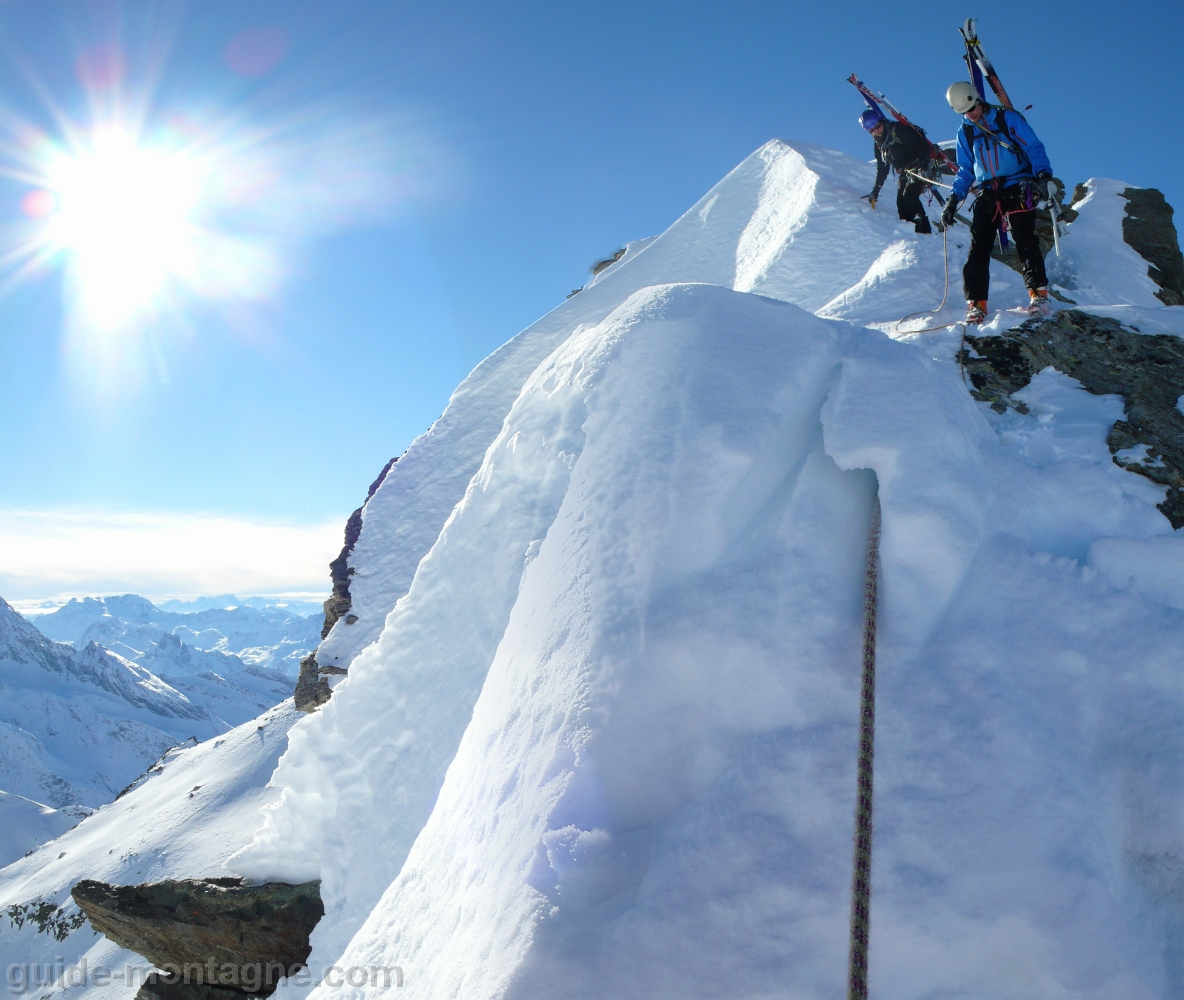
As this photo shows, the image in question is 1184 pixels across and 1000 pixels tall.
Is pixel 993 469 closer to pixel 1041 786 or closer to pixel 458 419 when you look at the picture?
pixel 1041 786

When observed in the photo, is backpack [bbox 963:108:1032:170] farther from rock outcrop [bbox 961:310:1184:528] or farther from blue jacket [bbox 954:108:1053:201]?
rock outcrop [bbox 961:310:1184:528]

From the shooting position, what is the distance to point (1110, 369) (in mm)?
4457

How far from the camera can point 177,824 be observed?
23531 millimetres

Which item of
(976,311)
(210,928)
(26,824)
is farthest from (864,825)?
(26,824)

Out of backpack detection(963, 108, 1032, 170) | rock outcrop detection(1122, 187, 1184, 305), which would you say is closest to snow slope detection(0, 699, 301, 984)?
A: backpack detection(963, 108, 1032, 170)

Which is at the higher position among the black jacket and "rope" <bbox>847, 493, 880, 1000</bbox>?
the black jacket

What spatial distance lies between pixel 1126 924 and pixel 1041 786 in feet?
1.25

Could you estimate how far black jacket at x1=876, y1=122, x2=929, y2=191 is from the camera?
980 centimetres

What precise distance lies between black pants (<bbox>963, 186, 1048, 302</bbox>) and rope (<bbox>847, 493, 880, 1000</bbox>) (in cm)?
408

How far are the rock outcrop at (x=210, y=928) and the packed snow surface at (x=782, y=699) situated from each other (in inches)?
39.8

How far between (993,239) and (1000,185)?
472 millimetres

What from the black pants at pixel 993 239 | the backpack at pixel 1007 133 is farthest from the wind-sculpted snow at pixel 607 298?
the backpack at pixel 1007 133

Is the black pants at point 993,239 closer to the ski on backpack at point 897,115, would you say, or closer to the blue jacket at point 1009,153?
the blue jacket at point 1009,153

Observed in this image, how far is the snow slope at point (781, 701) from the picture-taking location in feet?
6.19
